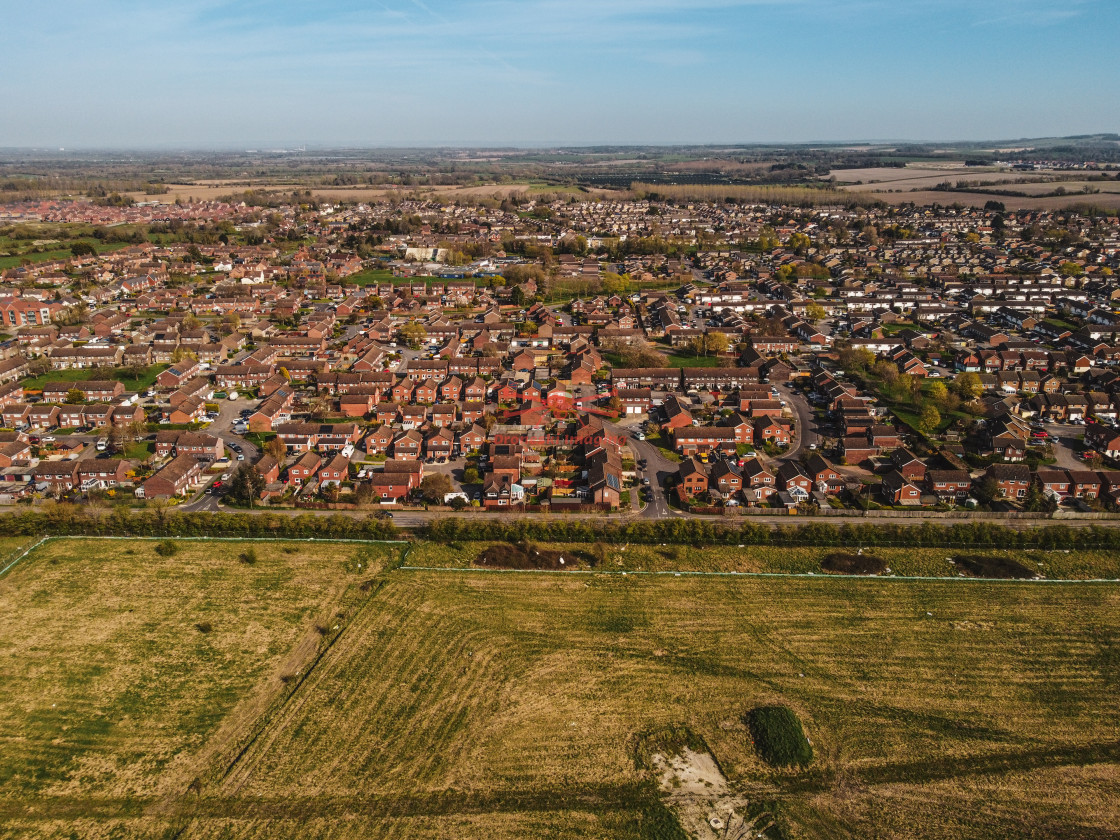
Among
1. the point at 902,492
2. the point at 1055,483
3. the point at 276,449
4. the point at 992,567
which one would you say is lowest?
the point at 992,567

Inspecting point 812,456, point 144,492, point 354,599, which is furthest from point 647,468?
point 144,492

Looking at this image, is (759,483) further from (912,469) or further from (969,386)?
(969,386)

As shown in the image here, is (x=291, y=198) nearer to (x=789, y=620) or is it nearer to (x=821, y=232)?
(x=821, y=232)

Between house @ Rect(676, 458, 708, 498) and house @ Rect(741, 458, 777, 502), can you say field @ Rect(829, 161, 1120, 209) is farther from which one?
house @ Rect(676, 458, 708, 498)

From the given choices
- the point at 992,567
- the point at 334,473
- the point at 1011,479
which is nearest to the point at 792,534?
the point at 992,567

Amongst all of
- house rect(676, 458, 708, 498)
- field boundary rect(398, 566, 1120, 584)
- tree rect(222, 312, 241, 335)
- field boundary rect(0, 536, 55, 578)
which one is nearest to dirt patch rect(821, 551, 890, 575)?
field boundary rect(398, 566, 1120, 584)

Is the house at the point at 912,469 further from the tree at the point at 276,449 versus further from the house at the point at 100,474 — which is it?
the house at the point at 100,474
